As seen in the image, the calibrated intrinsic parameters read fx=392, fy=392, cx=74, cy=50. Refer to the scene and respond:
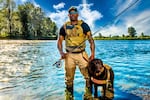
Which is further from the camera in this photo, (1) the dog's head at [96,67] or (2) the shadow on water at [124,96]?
(2) the shadow on water at [124,96]

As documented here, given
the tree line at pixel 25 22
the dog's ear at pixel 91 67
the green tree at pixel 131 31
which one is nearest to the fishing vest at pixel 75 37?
the dog's ear at pixel 91 67

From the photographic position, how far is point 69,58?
20.3ft

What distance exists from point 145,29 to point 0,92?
17.8ft

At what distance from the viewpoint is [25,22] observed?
13.3 m

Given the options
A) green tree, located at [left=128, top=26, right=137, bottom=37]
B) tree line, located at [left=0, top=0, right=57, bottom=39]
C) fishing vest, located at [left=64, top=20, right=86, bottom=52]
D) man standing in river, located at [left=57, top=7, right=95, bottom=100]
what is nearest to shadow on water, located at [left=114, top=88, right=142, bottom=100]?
man standing in river, located at [left=57, top=7, right=95, bottom=100]

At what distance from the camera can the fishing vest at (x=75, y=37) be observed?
6082 mm

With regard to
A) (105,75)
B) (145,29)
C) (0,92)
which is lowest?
(0,92)

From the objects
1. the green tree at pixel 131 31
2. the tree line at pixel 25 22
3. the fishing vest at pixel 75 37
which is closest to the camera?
the fishing vest at pixel 75 37

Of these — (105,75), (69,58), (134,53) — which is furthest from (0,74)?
(134,53)

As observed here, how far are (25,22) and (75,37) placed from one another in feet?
24.2

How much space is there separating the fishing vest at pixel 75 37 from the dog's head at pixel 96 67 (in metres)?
0.56

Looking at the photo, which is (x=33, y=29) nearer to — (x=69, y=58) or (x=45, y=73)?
(x=45, y=73)

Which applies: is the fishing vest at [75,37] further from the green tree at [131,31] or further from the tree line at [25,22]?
the green tree at [131,31]

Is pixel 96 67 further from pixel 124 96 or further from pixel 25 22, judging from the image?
pixel 25 22
